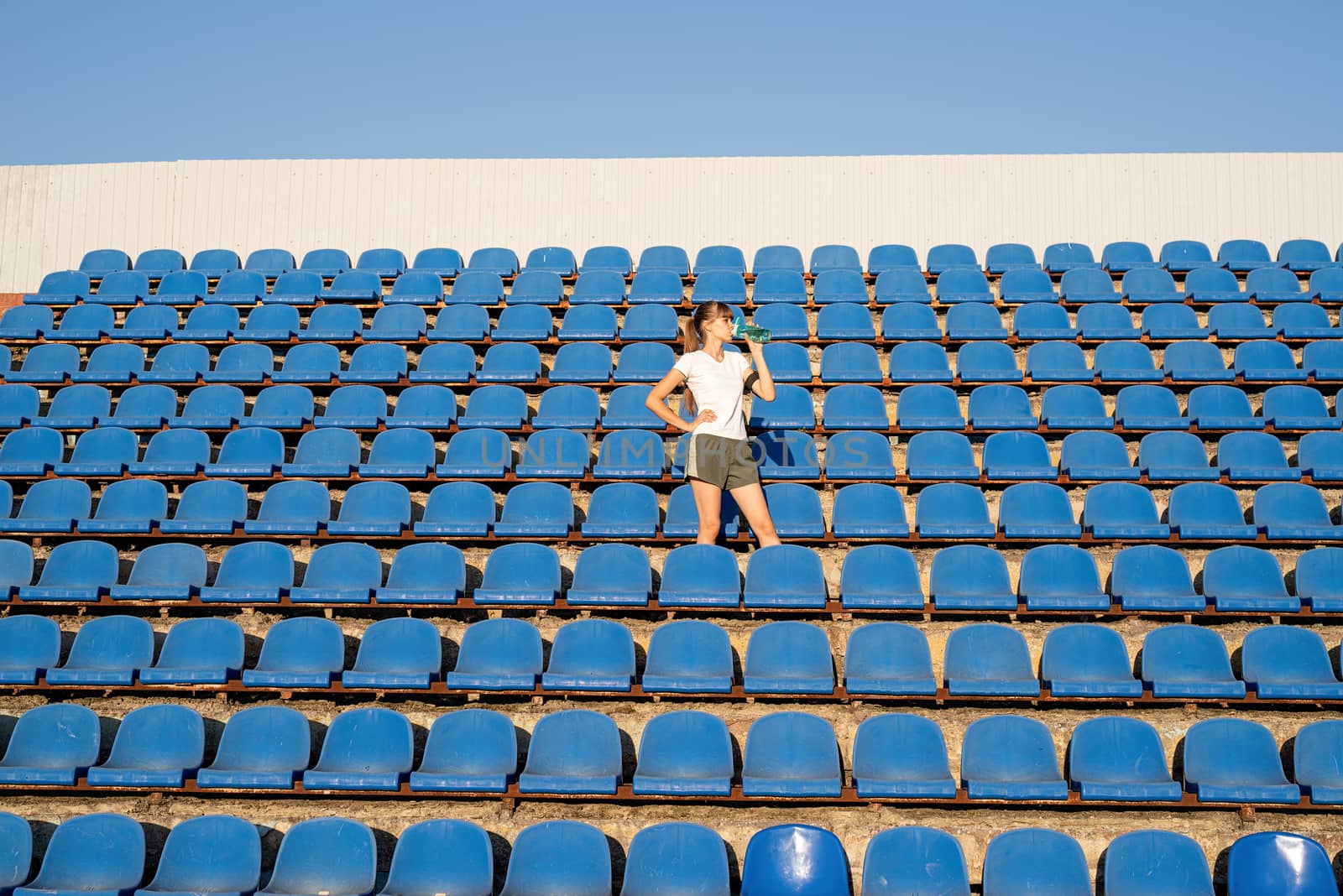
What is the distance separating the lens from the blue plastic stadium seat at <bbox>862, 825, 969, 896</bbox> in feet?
12.2

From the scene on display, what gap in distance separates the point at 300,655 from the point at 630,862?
1892 mm

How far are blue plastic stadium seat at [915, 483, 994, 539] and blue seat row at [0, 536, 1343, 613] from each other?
0.78ft

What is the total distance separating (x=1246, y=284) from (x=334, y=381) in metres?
6.23

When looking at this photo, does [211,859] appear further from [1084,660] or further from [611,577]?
[1084,660]

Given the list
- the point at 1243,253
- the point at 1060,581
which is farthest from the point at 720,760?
the point at 1243,253

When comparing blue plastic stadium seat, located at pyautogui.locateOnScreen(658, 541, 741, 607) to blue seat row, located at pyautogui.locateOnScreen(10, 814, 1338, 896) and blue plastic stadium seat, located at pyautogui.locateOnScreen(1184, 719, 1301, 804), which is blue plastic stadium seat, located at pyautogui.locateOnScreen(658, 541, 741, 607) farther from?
blue plastic stadium seat, located at pyautogui.locateOnScreen(1184, 719, 1301, 804)

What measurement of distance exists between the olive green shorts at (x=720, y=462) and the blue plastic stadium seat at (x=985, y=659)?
1.12 meters

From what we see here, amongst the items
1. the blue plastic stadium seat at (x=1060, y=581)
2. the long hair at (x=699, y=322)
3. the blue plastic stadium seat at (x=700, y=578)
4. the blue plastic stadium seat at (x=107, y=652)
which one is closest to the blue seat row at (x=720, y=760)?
the blue plastic stadium seat at (x=107, y=652)

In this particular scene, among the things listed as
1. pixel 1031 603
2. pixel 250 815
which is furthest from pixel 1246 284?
pixel 250 815

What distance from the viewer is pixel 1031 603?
5.10 meters

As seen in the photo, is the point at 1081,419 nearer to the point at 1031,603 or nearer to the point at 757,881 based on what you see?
the point at 1031,603

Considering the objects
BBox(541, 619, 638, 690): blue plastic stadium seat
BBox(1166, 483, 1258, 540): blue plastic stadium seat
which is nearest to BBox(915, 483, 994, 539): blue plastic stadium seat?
BBox(1166, 483, 1258, 540): blue plastic stadium seat

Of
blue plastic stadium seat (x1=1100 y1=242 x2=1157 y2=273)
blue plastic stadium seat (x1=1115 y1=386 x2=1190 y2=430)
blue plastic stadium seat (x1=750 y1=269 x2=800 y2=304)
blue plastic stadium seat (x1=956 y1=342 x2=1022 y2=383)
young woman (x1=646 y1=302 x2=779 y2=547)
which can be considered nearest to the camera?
young woman (x1=646 y1=302 x2=779 y2=547)

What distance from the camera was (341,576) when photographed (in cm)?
536
